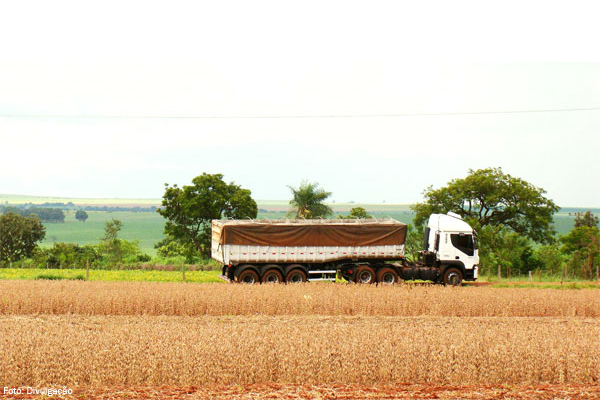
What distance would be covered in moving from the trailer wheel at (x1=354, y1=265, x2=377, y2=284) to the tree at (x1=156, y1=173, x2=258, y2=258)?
21.9 meters

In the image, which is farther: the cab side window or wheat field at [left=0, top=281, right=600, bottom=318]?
the cab side window

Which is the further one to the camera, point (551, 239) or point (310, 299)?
point (551, 239)

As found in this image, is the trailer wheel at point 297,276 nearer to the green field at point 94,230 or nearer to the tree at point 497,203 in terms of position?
the tree at point 497,203

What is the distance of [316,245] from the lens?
2878 cm

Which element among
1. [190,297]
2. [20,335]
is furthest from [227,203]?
[20,335]

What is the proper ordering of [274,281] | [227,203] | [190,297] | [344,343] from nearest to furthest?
[344,343] < [190,297] < [274,281] < [227,203]

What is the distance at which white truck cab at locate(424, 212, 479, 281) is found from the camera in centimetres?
2955

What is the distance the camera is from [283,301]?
21125 mm

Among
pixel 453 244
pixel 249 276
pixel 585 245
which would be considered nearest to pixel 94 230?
pixel 585 245

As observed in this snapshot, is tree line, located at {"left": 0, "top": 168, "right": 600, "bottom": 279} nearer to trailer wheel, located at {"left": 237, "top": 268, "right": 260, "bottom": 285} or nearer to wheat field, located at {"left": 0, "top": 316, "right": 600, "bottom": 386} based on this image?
trailer wheel, located at {"left": 237, "top": 268, "right": 260, "bottom": 285}

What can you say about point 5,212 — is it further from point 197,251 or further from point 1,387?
point 1,387

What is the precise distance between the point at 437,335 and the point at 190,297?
32.0 ft

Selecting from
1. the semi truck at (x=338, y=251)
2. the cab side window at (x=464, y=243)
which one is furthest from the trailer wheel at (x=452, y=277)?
the cab side window at (x=464, y=243)

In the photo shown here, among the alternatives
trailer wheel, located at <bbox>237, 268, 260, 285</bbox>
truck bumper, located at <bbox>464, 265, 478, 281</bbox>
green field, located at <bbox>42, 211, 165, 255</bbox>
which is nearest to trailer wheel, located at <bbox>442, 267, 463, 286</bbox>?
truck bumper, located at <bbox>464, 265, 478, 281</bbox>
